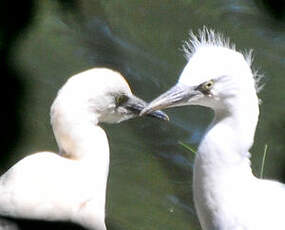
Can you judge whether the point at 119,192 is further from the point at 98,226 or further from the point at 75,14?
the point at 75,14

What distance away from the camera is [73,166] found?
5242 millimetres

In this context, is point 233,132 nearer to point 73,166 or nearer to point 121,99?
point 121,99

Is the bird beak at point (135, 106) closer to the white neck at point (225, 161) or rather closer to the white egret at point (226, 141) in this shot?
the white egret at point (226, 141)

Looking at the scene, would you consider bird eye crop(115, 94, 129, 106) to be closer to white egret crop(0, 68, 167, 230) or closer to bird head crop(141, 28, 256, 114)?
white egret crop(0, 68, 167, 230)

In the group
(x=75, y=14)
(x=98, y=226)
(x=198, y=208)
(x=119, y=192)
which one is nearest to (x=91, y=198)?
(x=98, y=226)

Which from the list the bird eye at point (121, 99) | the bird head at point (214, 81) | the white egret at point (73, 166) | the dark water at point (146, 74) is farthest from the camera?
the dark water at point (146, 74)

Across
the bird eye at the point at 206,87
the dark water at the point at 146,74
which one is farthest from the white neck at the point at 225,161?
the dark water at the point at 146,74

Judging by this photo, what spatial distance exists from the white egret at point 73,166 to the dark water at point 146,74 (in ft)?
3.63

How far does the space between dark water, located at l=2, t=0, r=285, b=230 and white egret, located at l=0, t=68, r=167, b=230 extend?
1.10m

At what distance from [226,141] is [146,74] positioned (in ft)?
8.13

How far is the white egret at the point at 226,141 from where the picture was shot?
496 centimetres

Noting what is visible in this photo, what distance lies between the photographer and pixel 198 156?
5.20 metres

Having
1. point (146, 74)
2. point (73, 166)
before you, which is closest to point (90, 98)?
point (73, 166)

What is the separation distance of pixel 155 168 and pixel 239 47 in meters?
1.42
